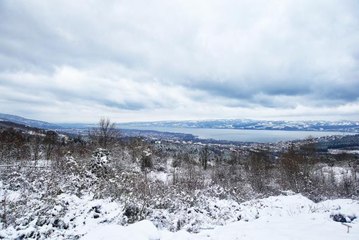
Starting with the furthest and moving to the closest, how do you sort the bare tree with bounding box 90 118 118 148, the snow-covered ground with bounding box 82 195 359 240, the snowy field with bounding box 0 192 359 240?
the bare tree with bounding box 90 118 118 148, the snowy field with bounding box 0 192 359 240, the snow-covered ground with bounding box 82 195 359 240

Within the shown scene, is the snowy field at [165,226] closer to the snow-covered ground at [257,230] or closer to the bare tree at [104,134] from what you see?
the snow-covered ground at [257,230]

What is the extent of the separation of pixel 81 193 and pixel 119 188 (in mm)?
1831

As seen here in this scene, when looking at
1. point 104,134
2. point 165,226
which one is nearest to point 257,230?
point 165,226

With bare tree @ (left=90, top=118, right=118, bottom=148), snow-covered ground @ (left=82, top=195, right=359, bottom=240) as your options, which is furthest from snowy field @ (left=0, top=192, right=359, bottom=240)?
bare tree @ (left=90, top=118, right=118, bottom=148)

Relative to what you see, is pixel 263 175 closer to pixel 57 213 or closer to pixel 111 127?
pixel 111 127

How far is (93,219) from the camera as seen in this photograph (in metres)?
9.55

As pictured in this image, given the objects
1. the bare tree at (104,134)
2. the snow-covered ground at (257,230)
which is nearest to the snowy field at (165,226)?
the snow-covered ground at (257,230)

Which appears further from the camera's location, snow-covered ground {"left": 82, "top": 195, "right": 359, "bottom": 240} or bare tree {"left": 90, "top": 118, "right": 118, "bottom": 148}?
bare tree {"left": 90, "top": 118, "right": 118, "bottom": 148}

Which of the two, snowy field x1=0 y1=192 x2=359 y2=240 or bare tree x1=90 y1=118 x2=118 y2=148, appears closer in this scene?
snowy field x1=0 y1=192 x2=359 y2=240

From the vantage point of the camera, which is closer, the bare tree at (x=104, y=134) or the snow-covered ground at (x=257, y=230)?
the snow-covered ground at (x=257, y=230)

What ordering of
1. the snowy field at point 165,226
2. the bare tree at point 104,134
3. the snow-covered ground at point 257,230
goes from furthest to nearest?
the bare tree at point 104,134 → the snowy field at point 165,226 → the snow-covered ground at point 257,230

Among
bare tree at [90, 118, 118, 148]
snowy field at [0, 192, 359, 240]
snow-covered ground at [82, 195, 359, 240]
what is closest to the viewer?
snow-covered ground at [82, 195, 359, 240]

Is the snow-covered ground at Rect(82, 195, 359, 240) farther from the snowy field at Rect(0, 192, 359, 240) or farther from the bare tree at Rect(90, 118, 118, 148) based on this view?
the bare tree at Rect(90, 118, 118, 148)

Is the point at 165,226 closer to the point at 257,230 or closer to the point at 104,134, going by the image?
the point at 257,230
